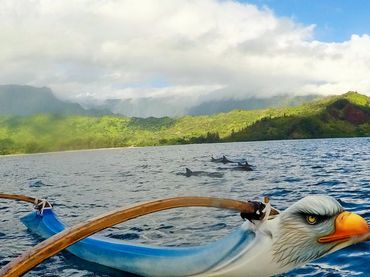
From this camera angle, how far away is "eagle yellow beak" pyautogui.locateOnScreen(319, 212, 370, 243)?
599 centimetres

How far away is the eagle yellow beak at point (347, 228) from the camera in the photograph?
5.99 metres

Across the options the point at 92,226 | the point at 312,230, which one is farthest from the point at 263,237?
the point at 92,226

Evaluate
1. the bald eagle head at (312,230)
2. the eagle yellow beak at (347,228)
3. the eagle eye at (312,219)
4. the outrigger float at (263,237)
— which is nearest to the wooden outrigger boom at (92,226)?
the outrigger float at (263,237)

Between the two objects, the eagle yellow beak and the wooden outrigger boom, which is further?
the eagle yellow beak

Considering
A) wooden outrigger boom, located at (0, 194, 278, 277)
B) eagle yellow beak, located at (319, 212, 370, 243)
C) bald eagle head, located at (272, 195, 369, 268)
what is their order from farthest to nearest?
bald eagle head, located at (272, 195, 369, 268), eagle yellow beak, located at (319, 212, 370, 243), wooden outrigger boom, located at (0, 194, 278, 277)

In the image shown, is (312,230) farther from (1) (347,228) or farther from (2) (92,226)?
(2) (92,226)

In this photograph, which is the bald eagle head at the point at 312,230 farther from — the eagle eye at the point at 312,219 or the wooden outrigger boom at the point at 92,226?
the wooden outrigger boom at the point at 92,226

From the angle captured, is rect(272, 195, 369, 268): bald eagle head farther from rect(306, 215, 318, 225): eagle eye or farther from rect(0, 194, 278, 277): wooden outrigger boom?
rect(0, 194, 278, 277): wooden outrigger boom

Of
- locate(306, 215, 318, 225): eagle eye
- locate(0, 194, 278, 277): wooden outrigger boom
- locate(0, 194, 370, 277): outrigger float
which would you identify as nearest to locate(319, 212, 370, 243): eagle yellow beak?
locate(0, 194, 370, 277): outrigger float

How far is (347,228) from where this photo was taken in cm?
609

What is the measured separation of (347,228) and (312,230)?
492 mm

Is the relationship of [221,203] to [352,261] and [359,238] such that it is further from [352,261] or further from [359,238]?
[352,261]

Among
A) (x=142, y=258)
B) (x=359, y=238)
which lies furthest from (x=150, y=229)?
(x=359, y=238)

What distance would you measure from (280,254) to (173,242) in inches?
249
